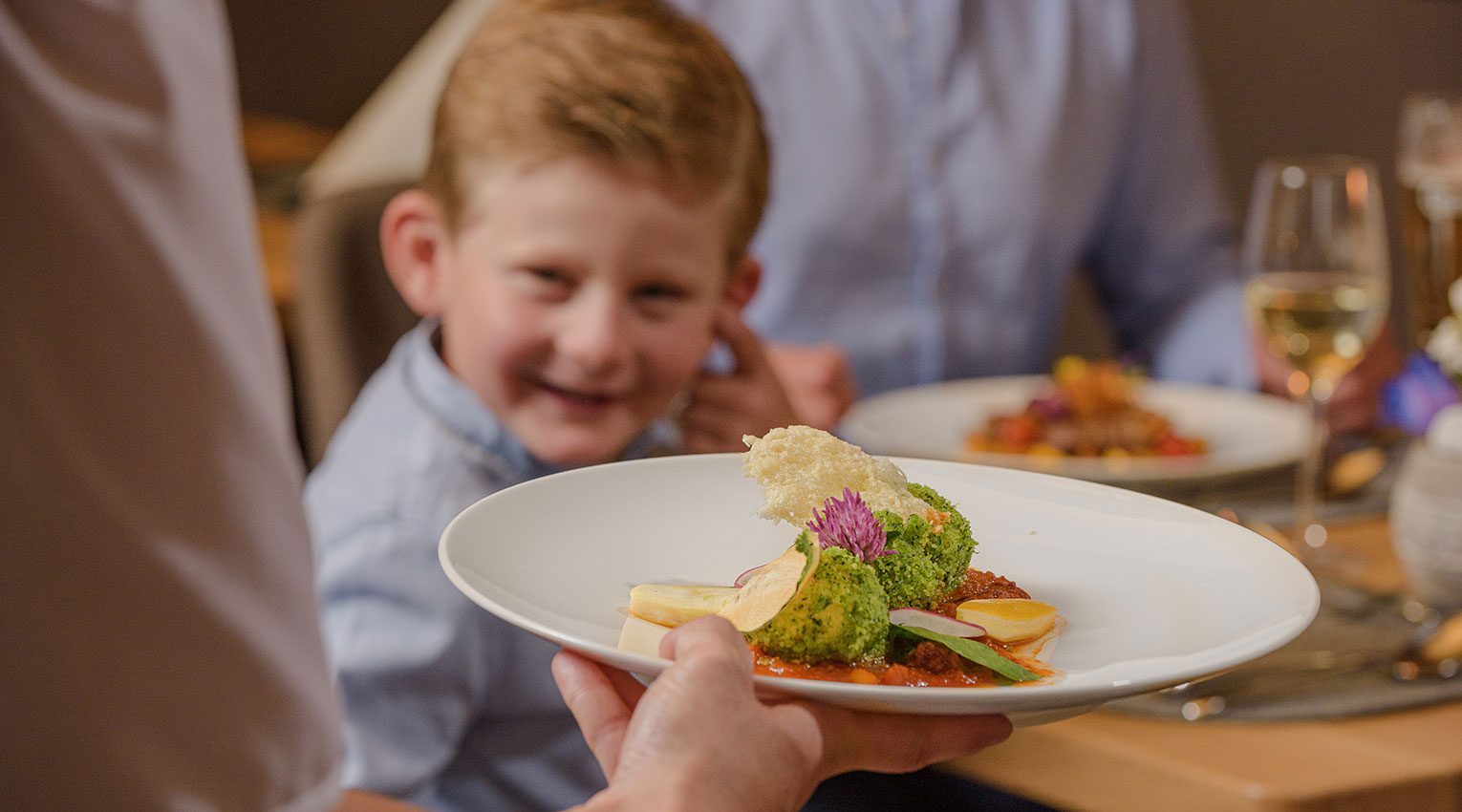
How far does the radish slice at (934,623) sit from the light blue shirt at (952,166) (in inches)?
56.5

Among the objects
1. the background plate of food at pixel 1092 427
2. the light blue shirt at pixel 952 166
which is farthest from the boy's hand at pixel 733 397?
the light blue shirt at pixel 952 166

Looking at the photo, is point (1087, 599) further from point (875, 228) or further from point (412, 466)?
point (875, 228)

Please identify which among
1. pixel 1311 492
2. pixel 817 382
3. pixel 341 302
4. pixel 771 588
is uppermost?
pixel 771 588

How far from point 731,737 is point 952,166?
1596 millimetres

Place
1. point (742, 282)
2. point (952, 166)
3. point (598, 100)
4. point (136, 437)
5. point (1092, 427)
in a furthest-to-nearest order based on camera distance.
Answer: point (952, 166) < point (1092, 427) < point (742, 282) < point (598, 100) < point (136, 437)

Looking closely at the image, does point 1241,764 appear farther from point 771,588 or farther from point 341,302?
point 341,302

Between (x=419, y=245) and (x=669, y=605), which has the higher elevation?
(x=669, y=605)

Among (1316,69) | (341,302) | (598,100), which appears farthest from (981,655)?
(1316,69)

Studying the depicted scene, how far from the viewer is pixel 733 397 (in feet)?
3.07

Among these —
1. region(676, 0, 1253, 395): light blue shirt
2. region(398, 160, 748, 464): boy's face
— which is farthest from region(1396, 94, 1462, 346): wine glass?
region(398, 160, 748, 464): boy's face

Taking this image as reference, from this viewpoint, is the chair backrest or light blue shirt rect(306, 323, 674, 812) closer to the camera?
light blue shirt rect(306, 323, 674, 812)

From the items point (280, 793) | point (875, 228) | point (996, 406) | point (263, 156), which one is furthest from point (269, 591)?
point (263, 156)

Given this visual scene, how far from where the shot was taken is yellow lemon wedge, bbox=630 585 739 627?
37cm

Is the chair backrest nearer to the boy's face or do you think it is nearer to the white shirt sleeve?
the boy's face
